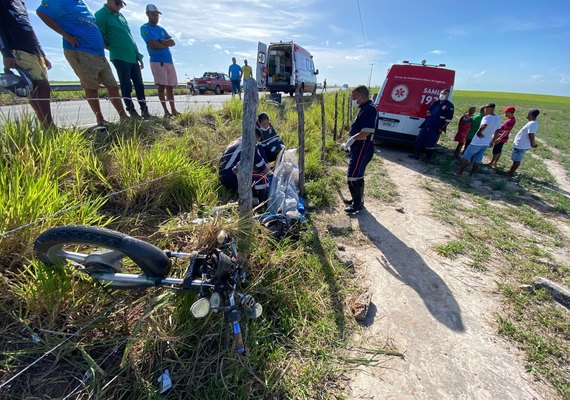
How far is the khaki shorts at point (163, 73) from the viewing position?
511 centimetres

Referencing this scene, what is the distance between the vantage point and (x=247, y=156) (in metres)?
2.39

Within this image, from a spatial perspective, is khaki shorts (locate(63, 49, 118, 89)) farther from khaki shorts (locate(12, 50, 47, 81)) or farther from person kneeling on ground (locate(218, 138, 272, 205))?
person kneeling on ground (locate(218, 138, 272, 205))

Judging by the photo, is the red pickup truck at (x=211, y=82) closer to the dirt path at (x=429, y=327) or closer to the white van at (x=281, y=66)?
the white van at (x=281, y=66)

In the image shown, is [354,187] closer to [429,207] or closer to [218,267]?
[429,207]

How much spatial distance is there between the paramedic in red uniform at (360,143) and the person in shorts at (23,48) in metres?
3.78

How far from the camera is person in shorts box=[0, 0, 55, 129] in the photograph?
2717 mm

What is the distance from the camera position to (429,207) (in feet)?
14.9

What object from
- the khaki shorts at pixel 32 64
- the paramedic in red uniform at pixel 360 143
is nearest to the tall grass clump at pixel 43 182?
the khaki shorts at pixel 32 64

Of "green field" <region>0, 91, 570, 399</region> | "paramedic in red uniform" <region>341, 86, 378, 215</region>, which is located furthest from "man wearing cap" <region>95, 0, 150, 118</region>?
"paramedic in red uniform" <region>341, 86, 378, 215</region>

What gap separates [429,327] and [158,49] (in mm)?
6093

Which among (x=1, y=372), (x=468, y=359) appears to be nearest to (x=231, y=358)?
(x=1, y=372)

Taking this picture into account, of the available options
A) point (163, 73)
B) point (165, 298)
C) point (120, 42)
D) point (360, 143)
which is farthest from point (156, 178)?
point (163, 73)

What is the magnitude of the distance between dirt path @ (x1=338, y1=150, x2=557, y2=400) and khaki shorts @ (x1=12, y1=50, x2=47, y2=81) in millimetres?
4214

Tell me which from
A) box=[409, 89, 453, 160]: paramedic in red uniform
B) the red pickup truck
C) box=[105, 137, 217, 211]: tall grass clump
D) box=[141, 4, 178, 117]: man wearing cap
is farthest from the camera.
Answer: the red pickup truck
